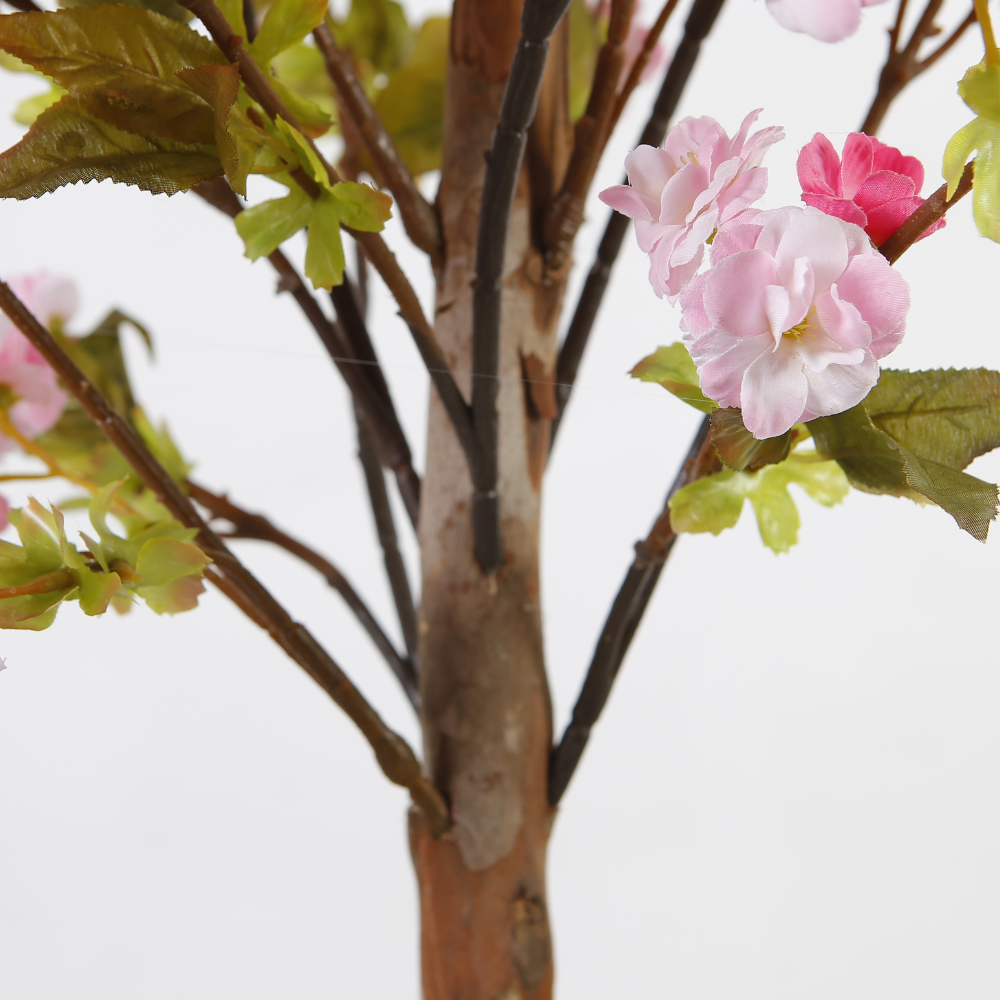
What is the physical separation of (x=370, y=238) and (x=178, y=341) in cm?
24

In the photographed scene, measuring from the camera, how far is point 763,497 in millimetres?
281

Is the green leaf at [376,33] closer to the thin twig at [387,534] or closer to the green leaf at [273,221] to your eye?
the thin twig at [387,534]

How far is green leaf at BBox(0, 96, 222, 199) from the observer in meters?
0.22

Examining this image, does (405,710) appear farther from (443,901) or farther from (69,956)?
(443,901)

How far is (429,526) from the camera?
0.37 meters

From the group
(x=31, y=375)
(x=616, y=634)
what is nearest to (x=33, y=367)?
(x=31, y=375)

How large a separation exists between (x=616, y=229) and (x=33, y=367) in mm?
231

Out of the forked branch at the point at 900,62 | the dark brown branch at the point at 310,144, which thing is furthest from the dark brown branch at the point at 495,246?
the forked branch at the point at 900,62

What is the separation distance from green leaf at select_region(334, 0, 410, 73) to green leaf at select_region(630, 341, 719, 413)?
0.29 meters

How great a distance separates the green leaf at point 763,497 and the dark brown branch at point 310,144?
85 millimetres

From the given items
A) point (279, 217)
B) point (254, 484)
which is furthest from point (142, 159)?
point (254, 484)

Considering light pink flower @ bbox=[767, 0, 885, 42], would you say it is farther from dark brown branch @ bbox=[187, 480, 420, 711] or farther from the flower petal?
dark brown branch @ bbox=[187, 480, 420, 711]

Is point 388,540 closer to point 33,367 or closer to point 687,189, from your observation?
point 33,367

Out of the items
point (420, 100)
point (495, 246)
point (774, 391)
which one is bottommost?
point (774, 391)
